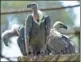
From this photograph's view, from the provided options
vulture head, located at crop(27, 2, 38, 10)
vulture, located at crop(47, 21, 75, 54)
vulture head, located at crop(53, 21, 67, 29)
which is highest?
vulture head, located at crop(27, 2, 38, 10)

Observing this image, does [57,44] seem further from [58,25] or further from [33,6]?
[33,6]

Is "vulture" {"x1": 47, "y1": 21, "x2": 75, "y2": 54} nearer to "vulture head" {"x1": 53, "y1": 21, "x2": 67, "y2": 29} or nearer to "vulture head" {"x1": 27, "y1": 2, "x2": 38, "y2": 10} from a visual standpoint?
"vulture head" {"x1": 53, "y1": 21, "x2": 67, "y2": 29}

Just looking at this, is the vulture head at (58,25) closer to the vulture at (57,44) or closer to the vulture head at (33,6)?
the vulture at (57,44)

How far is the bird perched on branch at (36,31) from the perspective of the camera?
0.75 m

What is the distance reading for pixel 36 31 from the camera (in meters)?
0.75

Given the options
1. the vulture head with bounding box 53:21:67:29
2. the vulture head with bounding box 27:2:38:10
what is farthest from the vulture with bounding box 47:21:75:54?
the vulture head with bounding box 27:2:38:10

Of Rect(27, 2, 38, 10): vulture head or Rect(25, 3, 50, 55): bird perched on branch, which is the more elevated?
Rect(27, 2, 38, 10): vulture head

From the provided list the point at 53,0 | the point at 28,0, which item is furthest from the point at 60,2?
the point at 28,0

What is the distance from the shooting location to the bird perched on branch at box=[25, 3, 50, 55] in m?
0.75

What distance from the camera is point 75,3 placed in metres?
0.78

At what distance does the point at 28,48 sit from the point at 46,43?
0.25ft

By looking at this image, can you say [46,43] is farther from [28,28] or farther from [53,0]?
[53,0]

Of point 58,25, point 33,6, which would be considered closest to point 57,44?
point 58,25

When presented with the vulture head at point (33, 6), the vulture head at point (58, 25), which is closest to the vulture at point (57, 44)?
the vulture head at point (58, 25)
